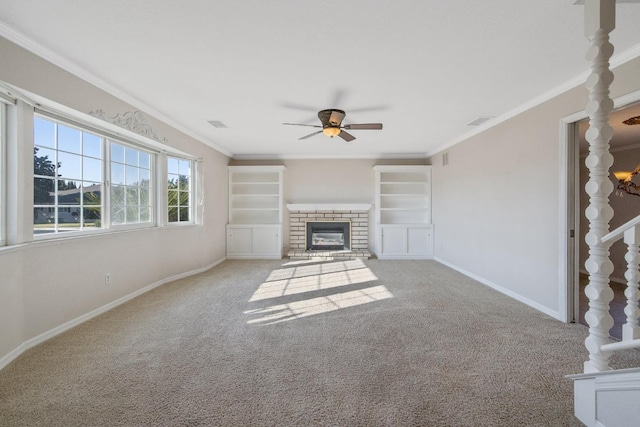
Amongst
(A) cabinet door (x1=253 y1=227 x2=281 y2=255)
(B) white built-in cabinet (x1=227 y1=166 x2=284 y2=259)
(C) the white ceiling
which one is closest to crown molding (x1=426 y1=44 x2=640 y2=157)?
(C) the white ceiling

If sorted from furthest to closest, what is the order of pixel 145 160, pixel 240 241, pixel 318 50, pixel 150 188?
pixel 240 241 → pixel 150 188 → pixel 145 160 → pixel 318 50

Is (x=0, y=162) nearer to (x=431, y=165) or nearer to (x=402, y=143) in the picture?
(x=402, y=143)

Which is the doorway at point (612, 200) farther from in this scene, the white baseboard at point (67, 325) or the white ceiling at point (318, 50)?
the white baseboard at point (67, 325)

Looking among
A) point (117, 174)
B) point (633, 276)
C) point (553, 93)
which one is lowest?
point (633, 276)

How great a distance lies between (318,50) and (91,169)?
2.76 m

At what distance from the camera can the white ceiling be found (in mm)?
1803

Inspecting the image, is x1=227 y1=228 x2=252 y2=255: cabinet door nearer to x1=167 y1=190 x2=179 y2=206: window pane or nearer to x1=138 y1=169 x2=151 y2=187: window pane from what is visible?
x1=167 y1=190 x2=179 y2=206: window pane

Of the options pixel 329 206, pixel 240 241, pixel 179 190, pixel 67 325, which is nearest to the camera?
pixel 67 325

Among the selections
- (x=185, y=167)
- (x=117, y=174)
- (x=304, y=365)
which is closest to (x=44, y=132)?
(x=117, y=174)

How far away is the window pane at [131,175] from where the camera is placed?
362cm

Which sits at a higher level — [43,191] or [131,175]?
[131,175]

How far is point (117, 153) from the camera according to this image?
3447mm

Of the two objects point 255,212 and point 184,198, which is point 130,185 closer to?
point 184,198

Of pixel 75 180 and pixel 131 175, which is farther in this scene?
pixel 131 175
